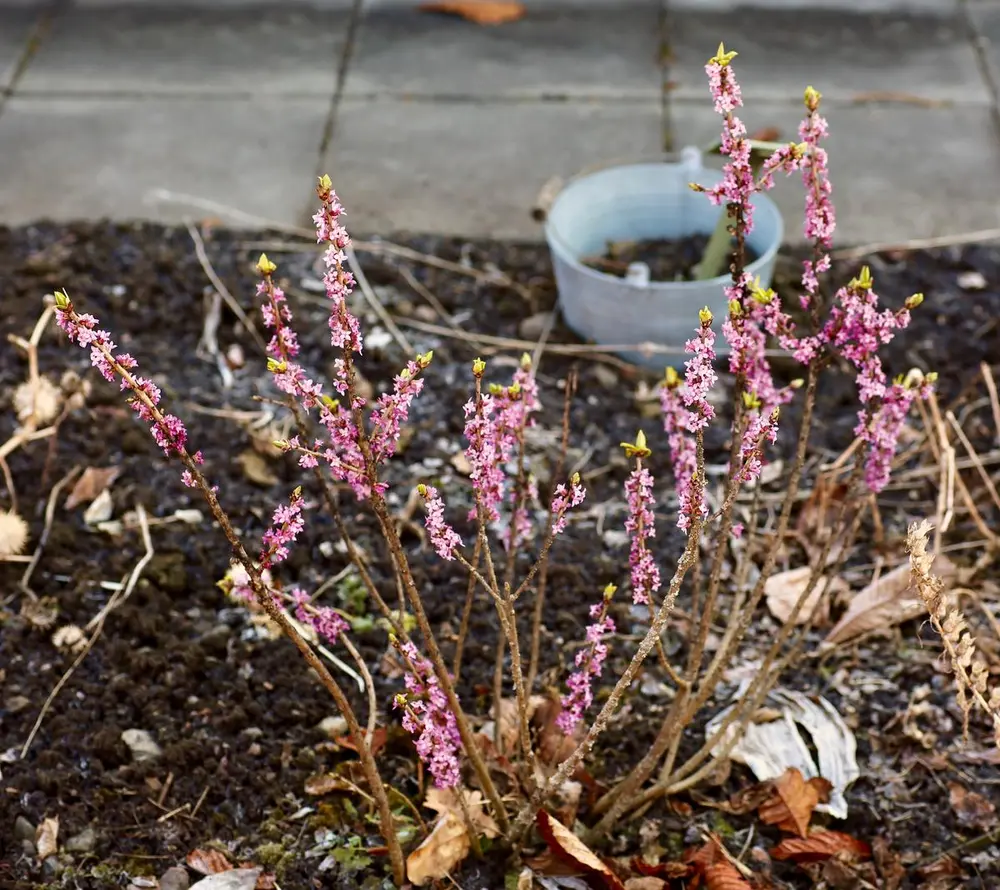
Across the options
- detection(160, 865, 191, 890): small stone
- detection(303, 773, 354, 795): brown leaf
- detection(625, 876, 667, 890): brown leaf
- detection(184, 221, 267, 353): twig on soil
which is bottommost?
detection(160, 865, 191, 890): small stone

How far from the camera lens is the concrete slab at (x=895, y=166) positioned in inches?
147

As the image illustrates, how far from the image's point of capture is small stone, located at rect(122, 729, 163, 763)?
85.7 inches

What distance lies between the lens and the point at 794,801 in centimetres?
206

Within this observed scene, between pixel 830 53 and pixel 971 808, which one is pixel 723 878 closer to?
pixel 971 808

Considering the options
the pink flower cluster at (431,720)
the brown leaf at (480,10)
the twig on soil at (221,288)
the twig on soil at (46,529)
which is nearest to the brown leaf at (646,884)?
the pink flower cluster at (431,720)

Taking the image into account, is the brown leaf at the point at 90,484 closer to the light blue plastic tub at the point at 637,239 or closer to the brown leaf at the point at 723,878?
the light blue plastic tub at the point at 637,239

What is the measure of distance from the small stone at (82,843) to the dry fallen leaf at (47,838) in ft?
0.07

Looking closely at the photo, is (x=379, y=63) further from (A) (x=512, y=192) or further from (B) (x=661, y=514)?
(B) (x=661, y=514)

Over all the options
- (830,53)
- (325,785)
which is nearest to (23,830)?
(325,785)

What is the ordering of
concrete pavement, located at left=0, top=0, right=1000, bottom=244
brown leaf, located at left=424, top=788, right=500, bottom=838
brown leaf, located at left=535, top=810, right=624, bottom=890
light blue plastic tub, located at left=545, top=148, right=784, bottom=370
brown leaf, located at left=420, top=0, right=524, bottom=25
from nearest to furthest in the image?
brown leaf, located at left=535, top=810, right=624, bottom=890, brown leaf, located at left=424, top=788, right=500, bottom=838, light blue plastic tub, located at left=545, top=148, right=784, bottom=370, concrete pavement, located at left=0, top=0, right=1000, bottom=244, brown leaf, located at left=420, top=0, right=524, bottom=25

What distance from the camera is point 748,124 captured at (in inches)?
162

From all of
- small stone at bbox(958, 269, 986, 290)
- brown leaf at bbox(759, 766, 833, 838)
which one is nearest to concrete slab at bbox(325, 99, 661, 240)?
small stone at bbox(958, 269, 986, 290)

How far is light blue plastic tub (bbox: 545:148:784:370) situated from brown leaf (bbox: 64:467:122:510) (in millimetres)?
1163

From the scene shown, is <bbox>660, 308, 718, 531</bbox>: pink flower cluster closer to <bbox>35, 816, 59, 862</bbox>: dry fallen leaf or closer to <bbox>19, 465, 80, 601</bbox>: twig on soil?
<bbox>35, 816, 59, 862</bbox>: dry fallen leaf
